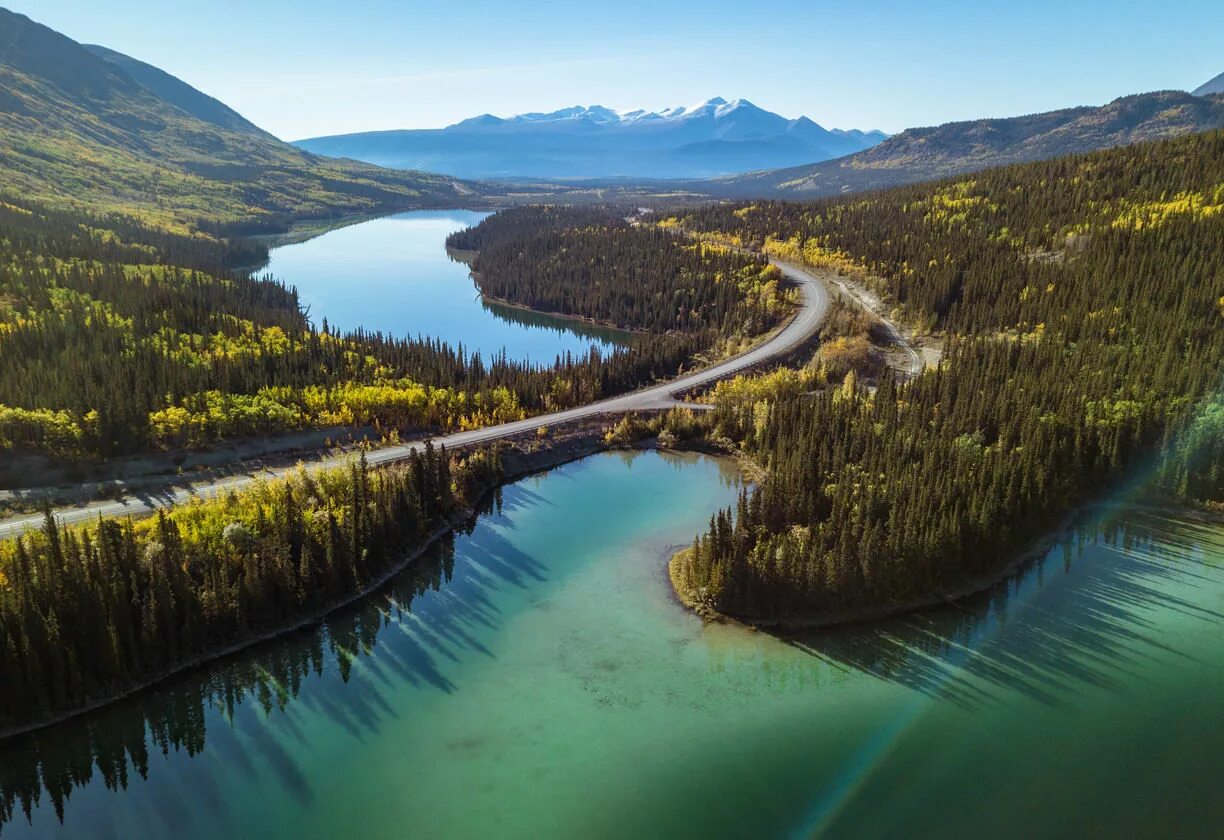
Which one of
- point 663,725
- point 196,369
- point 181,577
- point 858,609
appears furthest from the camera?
point 196,369

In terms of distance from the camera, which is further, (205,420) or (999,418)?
(999,418)

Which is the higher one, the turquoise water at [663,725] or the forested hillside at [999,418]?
the forested hillside at [999,418]

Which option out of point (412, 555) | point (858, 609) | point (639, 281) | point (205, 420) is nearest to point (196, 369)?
point (205, 420)

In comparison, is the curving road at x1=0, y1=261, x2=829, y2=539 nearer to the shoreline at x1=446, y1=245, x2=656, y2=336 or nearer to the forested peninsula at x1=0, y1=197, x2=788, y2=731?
the forested peninsula at x1=0, y1=197, x2=788, y2=731

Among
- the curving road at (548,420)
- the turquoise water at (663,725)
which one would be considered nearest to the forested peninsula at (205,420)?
the turquoise water at (663,725)

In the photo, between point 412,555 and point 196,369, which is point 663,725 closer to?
point 412,555

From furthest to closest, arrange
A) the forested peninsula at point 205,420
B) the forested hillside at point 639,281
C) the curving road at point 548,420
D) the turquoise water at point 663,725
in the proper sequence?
the forested hillside at point 639,281, the curving road at point 548,420, the forested peninsula at point 205,420, the turquoise water at point 663,725

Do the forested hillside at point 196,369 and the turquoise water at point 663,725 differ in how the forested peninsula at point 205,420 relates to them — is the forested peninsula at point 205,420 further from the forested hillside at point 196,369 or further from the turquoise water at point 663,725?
the turquoise water at point 663,725

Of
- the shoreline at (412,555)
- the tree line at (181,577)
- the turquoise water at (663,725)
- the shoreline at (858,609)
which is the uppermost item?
the tree line at (181,577)

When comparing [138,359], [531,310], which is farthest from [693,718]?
[531,310]
